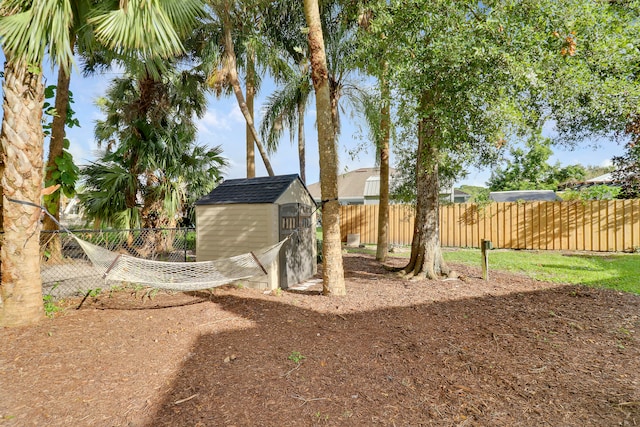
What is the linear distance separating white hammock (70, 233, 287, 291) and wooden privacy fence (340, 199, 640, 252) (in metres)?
6.94

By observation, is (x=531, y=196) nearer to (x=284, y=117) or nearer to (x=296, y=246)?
(x=284, y=117)

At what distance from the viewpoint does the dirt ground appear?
2.23 metres

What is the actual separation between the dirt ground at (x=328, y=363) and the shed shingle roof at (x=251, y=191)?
1.79 metres

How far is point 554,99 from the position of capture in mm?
4531

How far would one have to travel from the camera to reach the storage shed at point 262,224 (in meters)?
5.49

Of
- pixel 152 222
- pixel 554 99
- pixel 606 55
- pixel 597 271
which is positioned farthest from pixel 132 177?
pixel 597 271

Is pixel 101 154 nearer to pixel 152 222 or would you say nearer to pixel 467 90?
pixel 152 222

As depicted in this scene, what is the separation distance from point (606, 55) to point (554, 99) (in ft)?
2.77

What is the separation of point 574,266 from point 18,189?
→ 31.7 feet

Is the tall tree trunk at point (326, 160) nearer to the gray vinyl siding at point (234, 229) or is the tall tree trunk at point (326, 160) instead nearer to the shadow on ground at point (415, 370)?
the shadow on ground at point (415, 370)

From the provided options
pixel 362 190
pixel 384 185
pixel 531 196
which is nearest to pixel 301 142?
pixel 384 185

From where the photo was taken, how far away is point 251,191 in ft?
19.7

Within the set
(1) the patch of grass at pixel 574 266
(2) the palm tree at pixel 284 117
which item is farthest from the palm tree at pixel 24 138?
(1) the patch of grass at pixel 574 266

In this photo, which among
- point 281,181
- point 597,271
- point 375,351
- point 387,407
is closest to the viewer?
point 387,407
